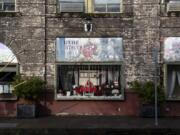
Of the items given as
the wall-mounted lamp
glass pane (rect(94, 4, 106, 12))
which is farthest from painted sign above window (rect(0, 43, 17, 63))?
glass pane (rect(94, 4, 106, 12))

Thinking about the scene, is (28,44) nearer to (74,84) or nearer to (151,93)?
(74,84)

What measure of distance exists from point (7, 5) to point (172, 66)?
7.27m

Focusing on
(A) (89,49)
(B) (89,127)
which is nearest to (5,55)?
(A) (89,49)

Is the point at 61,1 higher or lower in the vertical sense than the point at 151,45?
higher

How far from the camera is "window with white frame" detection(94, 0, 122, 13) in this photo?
22.8 m

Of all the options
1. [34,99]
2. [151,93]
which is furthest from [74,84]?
[151,93]

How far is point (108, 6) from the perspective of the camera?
22828 mm

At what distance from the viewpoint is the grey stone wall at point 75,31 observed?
2256 centimetres

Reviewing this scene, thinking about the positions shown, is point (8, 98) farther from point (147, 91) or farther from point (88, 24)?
point (147, 91)

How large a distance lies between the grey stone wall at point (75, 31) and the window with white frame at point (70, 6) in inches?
8.2


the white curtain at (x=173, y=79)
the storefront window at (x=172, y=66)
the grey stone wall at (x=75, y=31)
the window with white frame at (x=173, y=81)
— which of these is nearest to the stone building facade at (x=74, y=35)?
the grey stone wall at (x=75, y=31)

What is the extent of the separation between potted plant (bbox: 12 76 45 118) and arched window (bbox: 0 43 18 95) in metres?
0.49

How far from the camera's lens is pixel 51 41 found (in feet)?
74.3

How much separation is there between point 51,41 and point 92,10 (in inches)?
83.9
